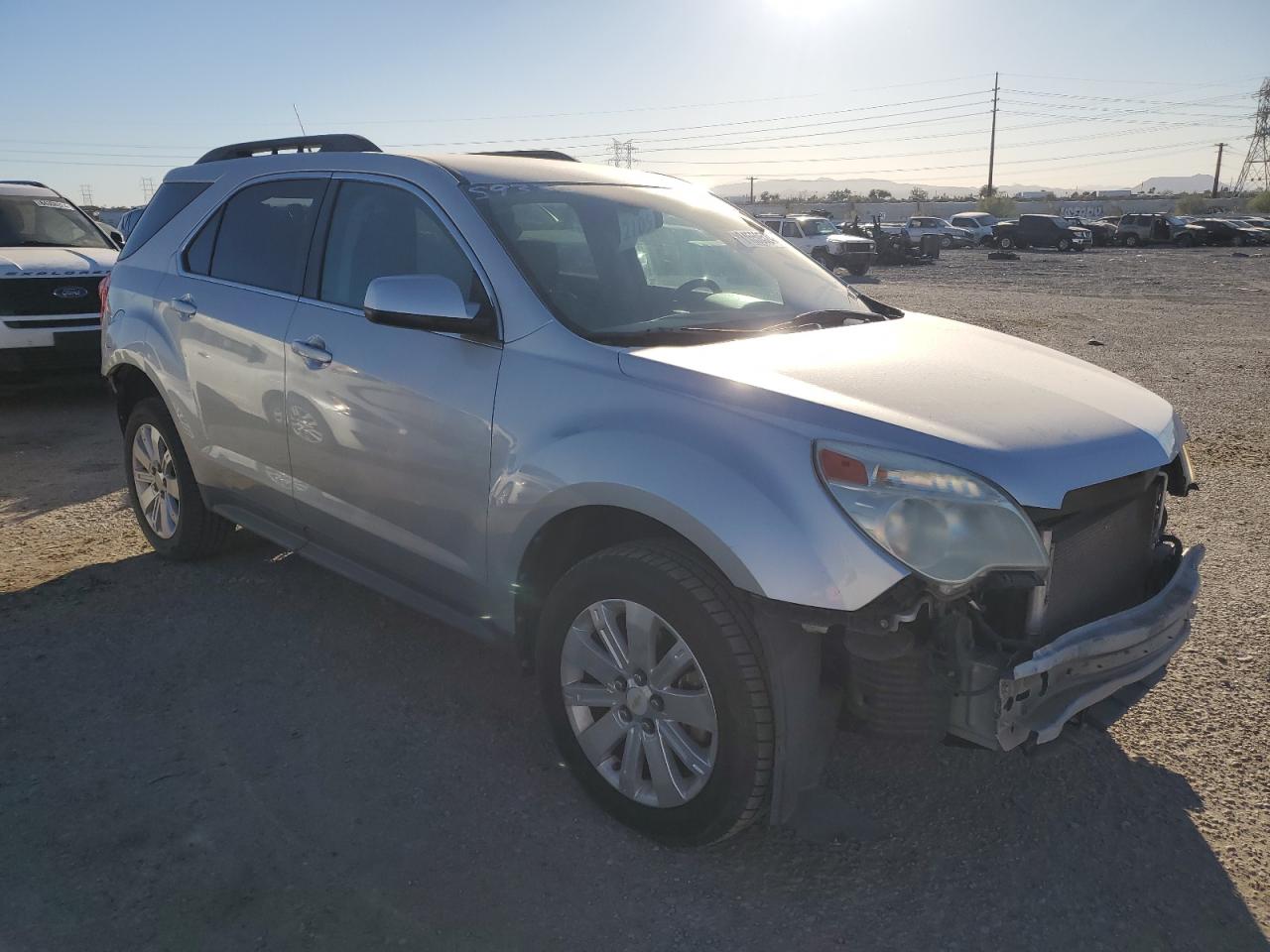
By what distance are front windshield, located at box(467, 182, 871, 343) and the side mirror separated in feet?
0.85

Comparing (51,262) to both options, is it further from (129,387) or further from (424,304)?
(424,304)

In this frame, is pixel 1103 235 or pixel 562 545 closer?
pixel 562 545

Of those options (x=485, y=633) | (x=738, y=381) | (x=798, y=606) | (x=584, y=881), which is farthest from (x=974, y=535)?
(x=485, y=633)

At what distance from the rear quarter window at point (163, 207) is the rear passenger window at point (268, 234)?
0.37 m

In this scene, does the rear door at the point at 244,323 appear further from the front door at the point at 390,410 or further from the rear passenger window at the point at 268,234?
the front door at the point at 390,410

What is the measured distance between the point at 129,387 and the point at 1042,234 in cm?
4852

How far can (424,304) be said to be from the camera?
10.0 ft

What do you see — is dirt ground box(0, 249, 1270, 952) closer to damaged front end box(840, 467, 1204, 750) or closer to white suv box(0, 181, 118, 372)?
damaged front end box(840, 467, 1204, 750)

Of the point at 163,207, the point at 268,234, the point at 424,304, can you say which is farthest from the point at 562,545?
the point at 163,207

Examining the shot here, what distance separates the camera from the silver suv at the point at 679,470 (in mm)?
2451

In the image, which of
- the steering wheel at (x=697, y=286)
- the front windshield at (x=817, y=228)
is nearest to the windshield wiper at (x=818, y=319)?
the steering wheel at (x=697, y=286)

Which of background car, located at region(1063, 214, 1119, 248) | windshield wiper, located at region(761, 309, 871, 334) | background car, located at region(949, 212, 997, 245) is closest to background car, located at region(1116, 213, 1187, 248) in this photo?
background car, located at region(1063, 214, 1119, 248)

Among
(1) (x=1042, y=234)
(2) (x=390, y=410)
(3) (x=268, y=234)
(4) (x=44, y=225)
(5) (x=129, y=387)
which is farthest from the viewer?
(1) (x=1042, y=234)

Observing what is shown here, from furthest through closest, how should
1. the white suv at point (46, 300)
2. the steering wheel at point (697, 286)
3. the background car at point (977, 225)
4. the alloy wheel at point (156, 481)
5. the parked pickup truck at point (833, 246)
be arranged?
the background car at point (977, 225) → the parked pickup truck at point (833, 246) → the white suv at point (46, 300) → the alloy wheel at point (156, 481) → the steering wheel at point (697, 286)
